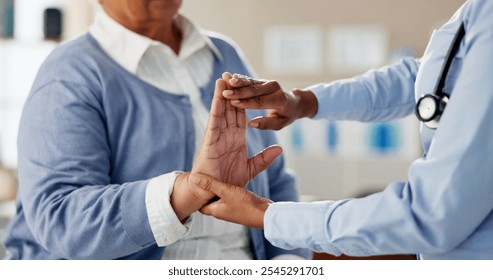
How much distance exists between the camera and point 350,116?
1489 mm

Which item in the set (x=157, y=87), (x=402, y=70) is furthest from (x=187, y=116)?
(x=402, y=70)

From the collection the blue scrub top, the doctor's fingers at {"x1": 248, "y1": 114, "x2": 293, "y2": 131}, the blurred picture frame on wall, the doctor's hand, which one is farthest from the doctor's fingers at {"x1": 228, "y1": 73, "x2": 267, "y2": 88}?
the blurred picture frame on wall

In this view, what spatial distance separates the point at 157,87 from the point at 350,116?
1.38 ft

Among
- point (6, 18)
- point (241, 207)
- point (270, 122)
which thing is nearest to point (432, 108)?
point (241, 207)

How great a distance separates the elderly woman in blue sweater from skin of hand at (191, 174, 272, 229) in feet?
0.08

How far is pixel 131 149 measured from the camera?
133 cm

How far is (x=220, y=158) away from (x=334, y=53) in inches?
154

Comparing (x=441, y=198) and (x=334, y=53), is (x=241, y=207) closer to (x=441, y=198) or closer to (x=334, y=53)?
(x=441, y=198)

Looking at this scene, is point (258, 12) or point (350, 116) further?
point (258, 12)

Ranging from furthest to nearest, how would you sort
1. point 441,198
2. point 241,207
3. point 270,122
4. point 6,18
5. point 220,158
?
1. point 6,18
2. point 270,122
3. point 220,158
4. point 241,207
5. point 441,198

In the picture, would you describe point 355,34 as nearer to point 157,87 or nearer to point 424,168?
point 157,87

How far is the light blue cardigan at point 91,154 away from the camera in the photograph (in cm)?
123

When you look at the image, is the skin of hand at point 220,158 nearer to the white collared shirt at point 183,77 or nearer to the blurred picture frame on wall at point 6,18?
the white collared shirt at point 183,77
